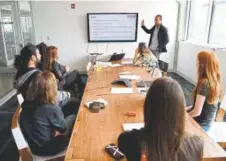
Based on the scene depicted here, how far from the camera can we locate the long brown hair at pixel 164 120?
3.05ft

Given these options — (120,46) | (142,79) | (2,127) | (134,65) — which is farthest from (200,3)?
(2,127)

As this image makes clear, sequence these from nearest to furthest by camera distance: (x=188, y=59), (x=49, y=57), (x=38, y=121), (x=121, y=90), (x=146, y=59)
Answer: (x=38, y=121), (x=121, y=90), (x=49, y=57), (x=146, y=59), (x=188, y=59)

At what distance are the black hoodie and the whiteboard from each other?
444 centimetres

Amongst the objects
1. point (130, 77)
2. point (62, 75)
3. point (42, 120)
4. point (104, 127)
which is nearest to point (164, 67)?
point (130, 77)

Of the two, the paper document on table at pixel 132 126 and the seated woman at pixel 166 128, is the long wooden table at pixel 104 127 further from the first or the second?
the seated woman at pixel 166 128

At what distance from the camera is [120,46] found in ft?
19.7

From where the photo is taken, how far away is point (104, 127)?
1.51 metres

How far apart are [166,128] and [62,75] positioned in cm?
253

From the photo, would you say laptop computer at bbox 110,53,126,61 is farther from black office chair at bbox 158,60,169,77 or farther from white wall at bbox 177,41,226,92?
white wall at bbox 177,41,226,92

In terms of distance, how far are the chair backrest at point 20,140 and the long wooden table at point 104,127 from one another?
36cm

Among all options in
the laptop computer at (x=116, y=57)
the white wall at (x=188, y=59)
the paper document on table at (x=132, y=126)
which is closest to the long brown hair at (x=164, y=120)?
the paper document on table at (x=132, y=126)

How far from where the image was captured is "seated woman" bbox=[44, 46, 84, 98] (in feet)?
10.2

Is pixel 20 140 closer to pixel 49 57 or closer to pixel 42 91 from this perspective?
pixel 42 91

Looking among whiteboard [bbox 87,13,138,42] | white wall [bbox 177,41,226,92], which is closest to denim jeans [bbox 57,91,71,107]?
white wall [bbox 177,41,226,92]
